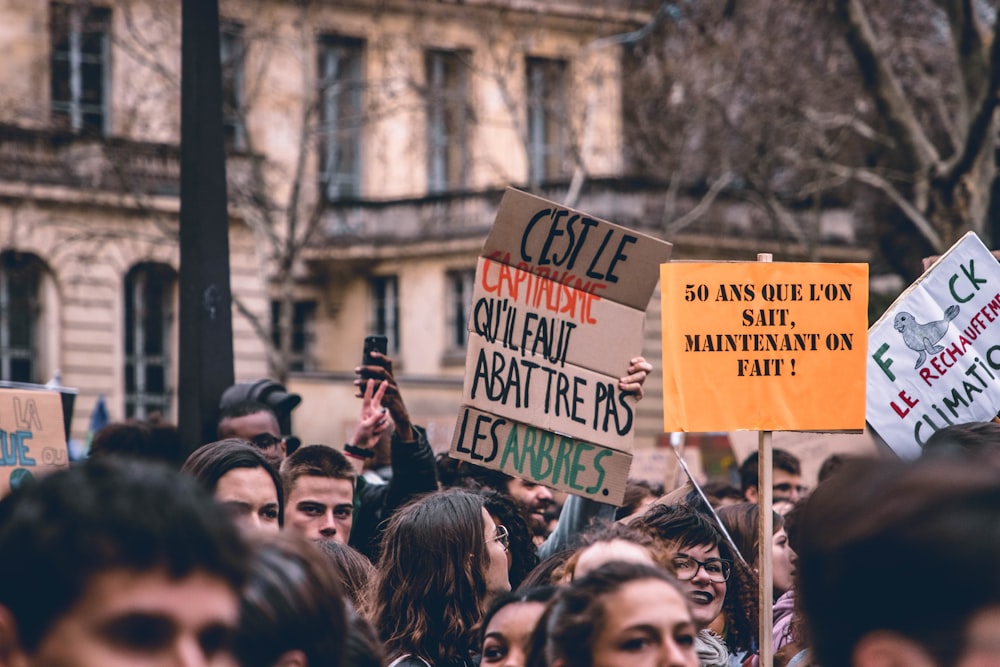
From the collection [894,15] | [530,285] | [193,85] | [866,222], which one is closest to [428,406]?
[894,15]

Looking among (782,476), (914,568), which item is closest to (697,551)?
(914,568)

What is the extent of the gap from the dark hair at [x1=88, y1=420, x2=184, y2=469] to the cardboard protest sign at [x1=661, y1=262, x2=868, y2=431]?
2.92 m

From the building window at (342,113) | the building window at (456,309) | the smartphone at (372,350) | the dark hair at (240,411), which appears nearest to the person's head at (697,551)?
the smartphone at (372,350)

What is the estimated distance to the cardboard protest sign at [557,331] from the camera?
18.9 ft

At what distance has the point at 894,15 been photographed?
21.1 meters

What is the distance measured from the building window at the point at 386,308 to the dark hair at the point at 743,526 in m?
29.8

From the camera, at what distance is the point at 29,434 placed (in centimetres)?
713

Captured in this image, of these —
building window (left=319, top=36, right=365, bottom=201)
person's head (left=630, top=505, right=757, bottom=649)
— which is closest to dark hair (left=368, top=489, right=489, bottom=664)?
person's head (left=630, top=505, right=757, bottom=649)

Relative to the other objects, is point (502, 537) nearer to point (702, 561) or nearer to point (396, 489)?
point (702, 561)

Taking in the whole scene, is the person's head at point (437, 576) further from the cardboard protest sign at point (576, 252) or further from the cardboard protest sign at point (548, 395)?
the cardboard protest sign at point (576, 252)

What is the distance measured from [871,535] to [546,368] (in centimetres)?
362

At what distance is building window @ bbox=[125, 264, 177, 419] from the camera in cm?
2955

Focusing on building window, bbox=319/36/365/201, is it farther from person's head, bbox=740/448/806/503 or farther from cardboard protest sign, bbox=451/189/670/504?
cardboard protest sign, bbox=451/189/670/504

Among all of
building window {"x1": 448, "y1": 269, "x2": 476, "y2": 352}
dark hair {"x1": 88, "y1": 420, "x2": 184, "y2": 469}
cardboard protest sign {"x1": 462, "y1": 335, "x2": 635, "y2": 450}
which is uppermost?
building window {"x1": 448, "y1": 269, "x2": 476, "y2": 352}
